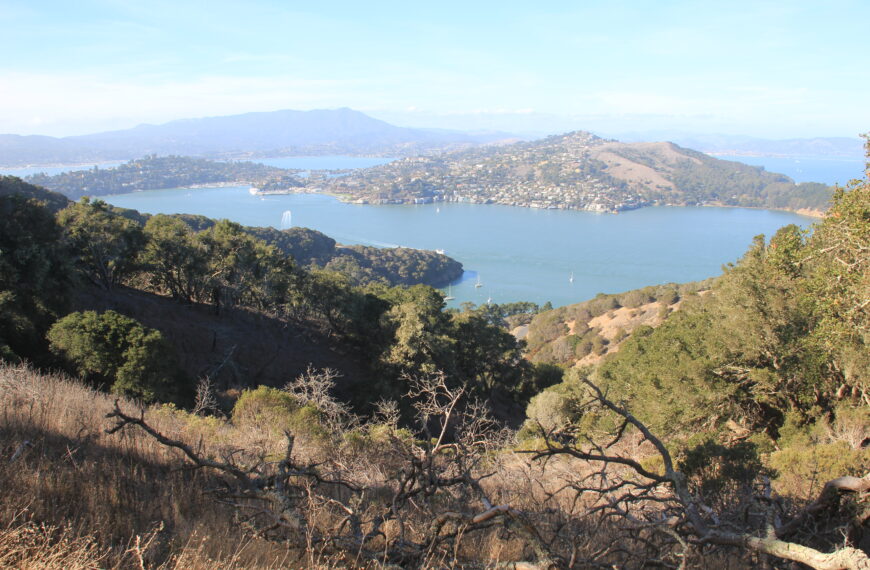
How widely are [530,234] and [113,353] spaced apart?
66301mm

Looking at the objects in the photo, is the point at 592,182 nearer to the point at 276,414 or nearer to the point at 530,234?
the point at 530,234

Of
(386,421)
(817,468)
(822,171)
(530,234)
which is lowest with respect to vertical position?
(386,421)

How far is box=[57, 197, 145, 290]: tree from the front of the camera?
46.5 ft

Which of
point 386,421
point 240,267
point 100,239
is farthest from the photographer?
point 240,267

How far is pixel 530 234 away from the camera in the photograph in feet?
234

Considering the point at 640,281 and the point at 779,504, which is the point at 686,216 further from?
the point at 779,504

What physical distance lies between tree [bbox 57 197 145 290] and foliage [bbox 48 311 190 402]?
6368mm

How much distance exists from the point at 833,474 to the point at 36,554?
445 cm

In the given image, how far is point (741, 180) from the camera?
341 ft

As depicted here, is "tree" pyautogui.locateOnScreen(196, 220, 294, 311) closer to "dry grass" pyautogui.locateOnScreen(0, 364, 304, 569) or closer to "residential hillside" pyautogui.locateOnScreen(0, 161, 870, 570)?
"residential hillside" pyautogui.locateOnScreen(0, 161, 870, 570)

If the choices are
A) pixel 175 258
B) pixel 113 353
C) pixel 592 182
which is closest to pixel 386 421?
pixel 113 353

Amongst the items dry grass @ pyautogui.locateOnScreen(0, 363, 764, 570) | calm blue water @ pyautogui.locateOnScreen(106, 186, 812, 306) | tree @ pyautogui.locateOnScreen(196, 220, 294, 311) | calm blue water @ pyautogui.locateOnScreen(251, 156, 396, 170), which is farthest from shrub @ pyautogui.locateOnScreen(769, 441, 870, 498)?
calm blue water @ pyautogui.locateOnScreen(251, 156, 396, 170)

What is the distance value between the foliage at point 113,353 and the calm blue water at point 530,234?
37009mm

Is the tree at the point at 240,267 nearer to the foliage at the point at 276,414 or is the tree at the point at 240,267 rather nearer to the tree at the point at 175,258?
the tree at the point at 175,258
